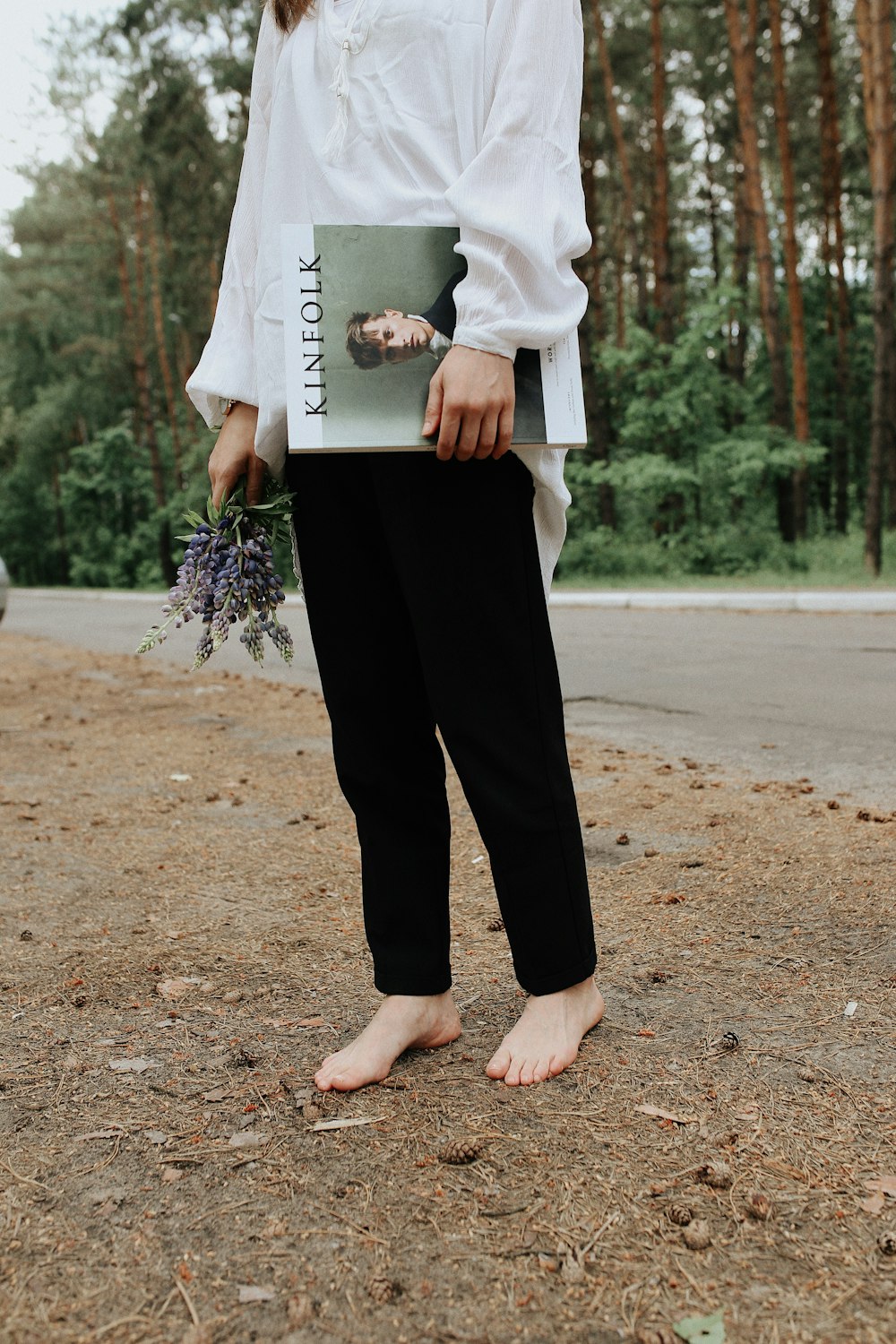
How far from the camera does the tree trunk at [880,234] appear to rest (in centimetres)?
1528

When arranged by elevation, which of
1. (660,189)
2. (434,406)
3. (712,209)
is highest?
(712,209)

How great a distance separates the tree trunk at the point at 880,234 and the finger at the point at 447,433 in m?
14.3

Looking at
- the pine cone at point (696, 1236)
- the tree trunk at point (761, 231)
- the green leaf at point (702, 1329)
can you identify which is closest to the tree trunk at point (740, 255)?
the tree trunk at point (761, 231)

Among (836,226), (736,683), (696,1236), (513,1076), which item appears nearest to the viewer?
(696,1236)

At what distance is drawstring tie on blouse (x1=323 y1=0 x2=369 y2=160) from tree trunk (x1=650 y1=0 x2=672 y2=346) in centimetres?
1939

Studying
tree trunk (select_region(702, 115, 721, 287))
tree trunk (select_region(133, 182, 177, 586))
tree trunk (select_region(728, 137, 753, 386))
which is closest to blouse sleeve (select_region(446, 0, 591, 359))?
tree trunk (select_region(728, 137, 753, 386))

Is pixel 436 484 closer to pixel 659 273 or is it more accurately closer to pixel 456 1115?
pixel 456 1115

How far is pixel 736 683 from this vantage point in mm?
7191

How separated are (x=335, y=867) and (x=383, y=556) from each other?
1.67 metres

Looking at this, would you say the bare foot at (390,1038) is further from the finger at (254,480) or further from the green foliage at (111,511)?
the green foliage at (111,511)

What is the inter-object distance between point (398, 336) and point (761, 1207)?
51.9 inches

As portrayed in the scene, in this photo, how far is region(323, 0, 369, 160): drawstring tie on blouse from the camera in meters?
1.87

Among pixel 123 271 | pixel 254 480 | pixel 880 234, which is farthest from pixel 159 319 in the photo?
pixel 254 480

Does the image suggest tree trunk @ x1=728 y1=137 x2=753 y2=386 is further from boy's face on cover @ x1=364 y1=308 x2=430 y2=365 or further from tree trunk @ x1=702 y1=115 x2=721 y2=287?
boy's face on cover @ x1=364 y1=308 x2=430 y2=365
